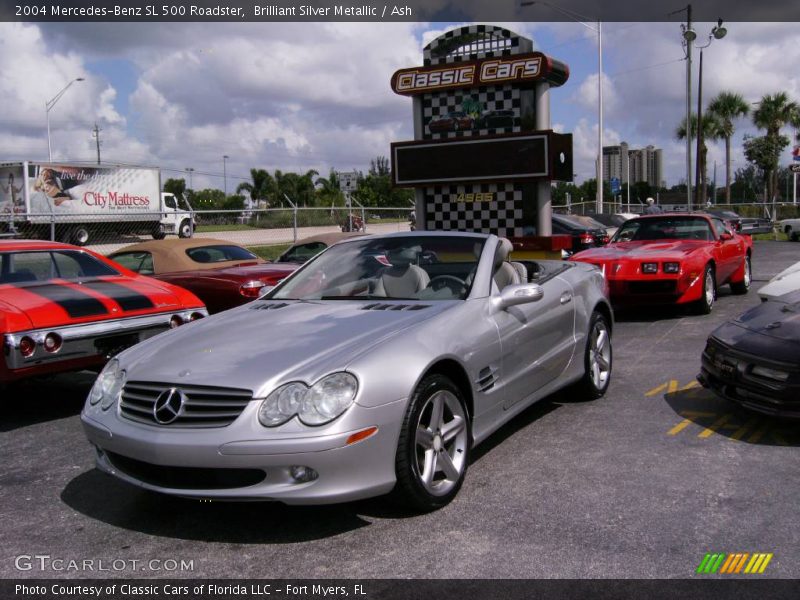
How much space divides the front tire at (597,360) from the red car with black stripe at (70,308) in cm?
314

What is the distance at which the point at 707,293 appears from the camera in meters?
9.52

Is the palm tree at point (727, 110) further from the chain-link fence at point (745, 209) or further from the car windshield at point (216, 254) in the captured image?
the car windshield at point (216, 254)

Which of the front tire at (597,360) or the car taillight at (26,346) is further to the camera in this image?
the front tire at (597,360)

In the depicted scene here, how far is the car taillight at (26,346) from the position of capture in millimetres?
5070

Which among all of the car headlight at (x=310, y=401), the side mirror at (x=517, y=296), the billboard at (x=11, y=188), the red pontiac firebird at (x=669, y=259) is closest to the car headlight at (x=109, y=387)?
the car headlight at (x=310, y=401)

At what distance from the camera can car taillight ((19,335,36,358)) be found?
5.07 m

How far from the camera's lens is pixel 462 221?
11.2 m

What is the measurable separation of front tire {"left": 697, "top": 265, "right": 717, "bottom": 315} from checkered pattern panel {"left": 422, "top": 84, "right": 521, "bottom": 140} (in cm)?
317

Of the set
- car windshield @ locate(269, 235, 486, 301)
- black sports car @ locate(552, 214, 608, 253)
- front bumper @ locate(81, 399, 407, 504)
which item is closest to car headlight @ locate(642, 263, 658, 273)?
car windshield @ locate(269, 235, 486, 301)

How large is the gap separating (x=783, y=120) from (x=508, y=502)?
50055mm

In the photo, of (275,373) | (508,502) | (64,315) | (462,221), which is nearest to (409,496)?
(508,502)

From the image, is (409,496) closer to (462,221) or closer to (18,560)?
(18,560)

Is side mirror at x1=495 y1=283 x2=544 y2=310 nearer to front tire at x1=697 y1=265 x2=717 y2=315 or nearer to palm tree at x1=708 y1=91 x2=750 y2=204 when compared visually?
front tire at x1=697 y1=265 x2=717 y2=315

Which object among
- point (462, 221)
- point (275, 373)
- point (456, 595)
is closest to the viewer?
point (456, 595)
